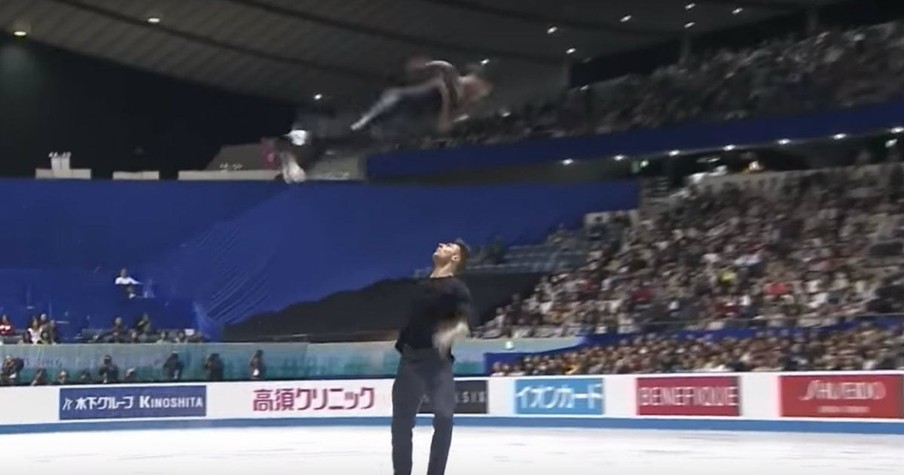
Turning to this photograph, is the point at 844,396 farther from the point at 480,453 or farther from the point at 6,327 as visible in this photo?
the point at 6,327

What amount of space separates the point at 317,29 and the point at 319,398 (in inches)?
551

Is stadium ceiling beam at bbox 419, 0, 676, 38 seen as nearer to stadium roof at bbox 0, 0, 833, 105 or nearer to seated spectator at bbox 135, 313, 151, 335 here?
stadium roof at bbox 0, 0, 833, 105

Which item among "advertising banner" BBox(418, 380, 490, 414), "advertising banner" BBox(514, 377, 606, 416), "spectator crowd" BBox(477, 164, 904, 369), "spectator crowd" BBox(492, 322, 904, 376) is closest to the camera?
"spectator crowd" BBox(492, 322, 904, 376)

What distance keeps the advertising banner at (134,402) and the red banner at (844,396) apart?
10571 millimetres

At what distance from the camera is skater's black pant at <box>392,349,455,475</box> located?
8.74 metres

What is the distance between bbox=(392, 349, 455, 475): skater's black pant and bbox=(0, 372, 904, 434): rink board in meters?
12.8

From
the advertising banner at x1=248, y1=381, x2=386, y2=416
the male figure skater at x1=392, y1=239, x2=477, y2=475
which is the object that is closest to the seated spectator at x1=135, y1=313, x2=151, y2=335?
the advertising banner at x1=248, y1=381, x2=386, y2=416

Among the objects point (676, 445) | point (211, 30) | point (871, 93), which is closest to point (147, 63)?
point (211, 30)

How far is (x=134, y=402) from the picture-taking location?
24.6m

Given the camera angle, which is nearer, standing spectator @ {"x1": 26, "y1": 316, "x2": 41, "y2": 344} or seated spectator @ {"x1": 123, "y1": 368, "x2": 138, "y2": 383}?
seated spectator @ {"x1": 123, "y1": 368, "x2": 138, "y2": 383}

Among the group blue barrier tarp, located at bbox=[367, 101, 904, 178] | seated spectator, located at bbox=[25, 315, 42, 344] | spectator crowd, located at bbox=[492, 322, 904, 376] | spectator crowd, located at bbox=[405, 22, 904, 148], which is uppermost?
spectator crowd, located at bbox=[405, 22, 904, 148]

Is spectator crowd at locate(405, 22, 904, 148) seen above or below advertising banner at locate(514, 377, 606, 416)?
above

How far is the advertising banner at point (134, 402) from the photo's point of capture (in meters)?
24.1

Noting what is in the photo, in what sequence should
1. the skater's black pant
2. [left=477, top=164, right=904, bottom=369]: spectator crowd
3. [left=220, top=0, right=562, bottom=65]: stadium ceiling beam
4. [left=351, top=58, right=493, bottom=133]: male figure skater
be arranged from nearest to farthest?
[left=351, top=58, right=493, bottom=133]: male figure skater
the skater's black pant
[left=477, top=164, right=904, bottom=369]: spectator crowd
[left=220, top=0, right=562, bottom=65]: stadium ceiling beam
